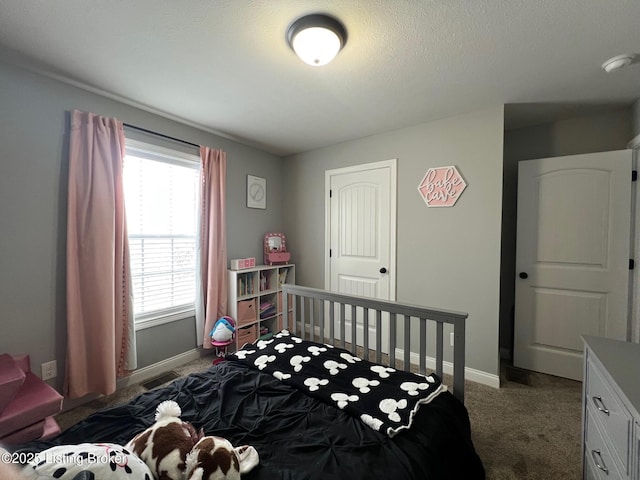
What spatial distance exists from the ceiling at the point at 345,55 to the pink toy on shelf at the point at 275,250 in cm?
150

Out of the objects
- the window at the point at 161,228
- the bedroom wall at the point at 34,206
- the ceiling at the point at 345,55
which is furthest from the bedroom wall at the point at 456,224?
the bedroom wall at the point at 34,206

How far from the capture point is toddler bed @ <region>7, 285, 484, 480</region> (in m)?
0.96

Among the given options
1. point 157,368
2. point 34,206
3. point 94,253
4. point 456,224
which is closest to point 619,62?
point 456,224

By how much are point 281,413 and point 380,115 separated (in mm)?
2452

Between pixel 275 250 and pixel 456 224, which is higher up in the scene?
pixel 456 224

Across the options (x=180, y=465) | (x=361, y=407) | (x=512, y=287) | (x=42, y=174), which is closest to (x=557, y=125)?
(x=512, y=287)

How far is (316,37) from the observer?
1.42 metres

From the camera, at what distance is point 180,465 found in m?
0.84

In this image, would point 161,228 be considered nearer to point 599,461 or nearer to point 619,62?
point 599,461

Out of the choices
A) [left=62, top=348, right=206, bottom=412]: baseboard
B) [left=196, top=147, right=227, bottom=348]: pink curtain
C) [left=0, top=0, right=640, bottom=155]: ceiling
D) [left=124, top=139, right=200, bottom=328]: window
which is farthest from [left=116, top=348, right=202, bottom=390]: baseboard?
[left=0, top=0, right=640, bottom=155]: ceiling

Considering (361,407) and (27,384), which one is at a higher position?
(361,407)

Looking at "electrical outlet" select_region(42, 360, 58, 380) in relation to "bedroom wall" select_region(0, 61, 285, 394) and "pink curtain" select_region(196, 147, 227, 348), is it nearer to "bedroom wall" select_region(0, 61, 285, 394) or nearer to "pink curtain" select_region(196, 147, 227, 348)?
"bedroom wall" select_region(0, 61, 285, 394)

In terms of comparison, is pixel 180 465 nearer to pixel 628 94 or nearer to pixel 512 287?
pixel 512 287

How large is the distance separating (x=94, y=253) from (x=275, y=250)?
1870mm
